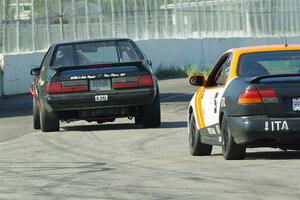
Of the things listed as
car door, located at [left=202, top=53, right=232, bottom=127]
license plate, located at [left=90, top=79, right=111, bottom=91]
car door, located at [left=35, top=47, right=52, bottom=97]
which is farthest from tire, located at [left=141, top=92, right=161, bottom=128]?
car door, located at [left=202, top=53, right=232, bottom=127]

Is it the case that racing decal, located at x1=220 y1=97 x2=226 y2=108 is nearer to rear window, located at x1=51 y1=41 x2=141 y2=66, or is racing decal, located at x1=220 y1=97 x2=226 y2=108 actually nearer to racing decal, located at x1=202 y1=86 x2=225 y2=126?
racing decal, located at x1=202 y1=86 x2=225 y2=126

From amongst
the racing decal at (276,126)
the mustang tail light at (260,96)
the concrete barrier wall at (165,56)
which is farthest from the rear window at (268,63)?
the concrete barrier wall at (165,56)

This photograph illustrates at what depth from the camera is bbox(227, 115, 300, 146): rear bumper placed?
38.9 ft

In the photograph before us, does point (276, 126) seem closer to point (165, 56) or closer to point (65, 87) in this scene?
point (65, 87)

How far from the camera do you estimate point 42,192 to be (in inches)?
400

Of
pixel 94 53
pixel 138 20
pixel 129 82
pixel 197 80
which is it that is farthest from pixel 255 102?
pixel 138 20

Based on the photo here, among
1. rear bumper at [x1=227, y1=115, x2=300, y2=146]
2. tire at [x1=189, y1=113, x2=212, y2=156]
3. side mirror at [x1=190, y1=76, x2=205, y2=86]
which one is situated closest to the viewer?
rear bumper at [x1=227, y1=115, x2=300, y2=146]

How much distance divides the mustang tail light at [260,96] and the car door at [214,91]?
27.6 inches

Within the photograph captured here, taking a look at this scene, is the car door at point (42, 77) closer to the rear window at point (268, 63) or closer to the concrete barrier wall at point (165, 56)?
the rear window at point (268, 63)

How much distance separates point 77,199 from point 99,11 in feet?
112

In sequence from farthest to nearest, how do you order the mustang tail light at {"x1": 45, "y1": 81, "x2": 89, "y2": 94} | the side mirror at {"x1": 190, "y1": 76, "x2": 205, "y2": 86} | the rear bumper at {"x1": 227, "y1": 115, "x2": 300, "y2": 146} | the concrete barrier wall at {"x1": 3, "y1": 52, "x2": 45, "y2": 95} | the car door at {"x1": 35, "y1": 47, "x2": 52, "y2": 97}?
the concrete barrier wall at {"x1": 3, "y1": 52, "x2": 45, "y2": 95}, the car door at {"x1": 35, "y1": 47, "x2": 52, "y2": 97}, the mustang tail light at {"x1": 45, "y1": 81, "x2": 89, "y2": 94}, the side mirror at {"x1": 190, "y1": 76, "x2": 205, "y2": 86}, the rear bumper at {"x1": 227, "y1": 115, "x2": 300, "y2": 146}

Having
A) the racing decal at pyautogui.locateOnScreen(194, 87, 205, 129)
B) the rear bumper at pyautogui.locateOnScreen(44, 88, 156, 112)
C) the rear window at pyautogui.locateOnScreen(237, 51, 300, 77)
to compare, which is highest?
the rear window at pyautogui.locateOnScreen(237, 51, 300, 77)

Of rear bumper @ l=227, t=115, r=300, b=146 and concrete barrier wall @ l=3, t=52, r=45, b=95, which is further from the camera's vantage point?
concrete barrier wall @ l=3, t=52, r=45, b=95

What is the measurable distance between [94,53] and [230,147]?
23.4 feet
